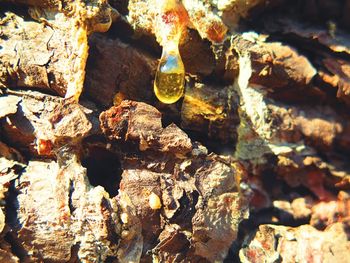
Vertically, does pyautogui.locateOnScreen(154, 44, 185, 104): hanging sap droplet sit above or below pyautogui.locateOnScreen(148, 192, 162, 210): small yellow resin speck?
above

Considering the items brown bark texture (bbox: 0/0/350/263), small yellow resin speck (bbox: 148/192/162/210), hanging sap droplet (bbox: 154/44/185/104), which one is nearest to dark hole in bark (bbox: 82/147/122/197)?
brown bark texture (bbox: 0/0/350/263)

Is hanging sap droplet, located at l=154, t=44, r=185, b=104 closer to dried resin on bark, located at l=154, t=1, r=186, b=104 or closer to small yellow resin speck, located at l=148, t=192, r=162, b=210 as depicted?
dried resin on bark, located at l=154, t=1, r=186, b=104

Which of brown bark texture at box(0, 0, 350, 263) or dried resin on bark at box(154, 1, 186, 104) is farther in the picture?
dried resin on bark at box(154, 1, 186, 104)

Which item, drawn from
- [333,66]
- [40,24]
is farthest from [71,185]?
[333,66]

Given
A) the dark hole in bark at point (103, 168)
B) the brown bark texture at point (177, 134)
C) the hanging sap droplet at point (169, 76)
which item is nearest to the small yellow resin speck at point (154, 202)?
the brown bark texture at point (177, 134)

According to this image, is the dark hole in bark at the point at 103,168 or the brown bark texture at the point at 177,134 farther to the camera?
the dark hole in bark at the point at 103,168

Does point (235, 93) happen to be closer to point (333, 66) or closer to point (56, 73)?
point (333, 66)

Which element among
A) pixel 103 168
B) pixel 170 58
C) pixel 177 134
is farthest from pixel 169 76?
pixel 103 168

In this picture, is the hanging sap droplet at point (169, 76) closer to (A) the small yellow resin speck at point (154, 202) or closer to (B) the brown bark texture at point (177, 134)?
(B) the brown bark texture at point (177, 134)
